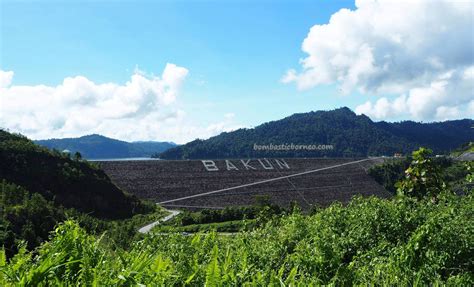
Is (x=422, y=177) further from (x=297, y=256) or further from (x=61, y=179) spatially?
(x=61, y=179)

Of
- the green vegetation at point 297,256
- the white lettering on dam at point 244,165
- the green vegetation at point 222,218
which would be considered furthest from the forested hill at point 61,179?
the green vegetation at point 297,256

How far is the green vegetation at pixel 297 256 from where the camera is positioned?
3.06 m

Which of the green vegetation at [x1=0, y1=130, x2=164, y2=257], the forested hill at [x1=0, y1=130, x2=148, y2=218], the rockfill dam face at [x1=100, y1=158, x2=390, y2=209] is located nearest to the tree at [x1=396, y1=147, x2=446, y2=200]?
the green vegetation at [x1=0, y1=130, x2=164, y2=257]

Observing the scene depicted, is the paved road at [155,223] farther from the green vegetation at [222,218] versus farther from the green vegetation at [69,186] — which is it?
the green vegetation at [222,218]

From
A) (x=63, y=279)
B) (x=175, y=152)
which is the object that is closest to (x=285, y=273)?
(x=63, y=279)

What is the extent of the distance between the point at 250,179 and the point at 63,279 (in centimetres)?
7936

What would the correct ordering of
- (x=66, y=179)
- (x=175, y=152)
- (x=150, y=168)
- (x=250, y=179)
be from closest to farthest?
1. (x=66, y=179)
2. (x=150, y=168)
3. (x=250, y=179)
4. (x=175, y=152)

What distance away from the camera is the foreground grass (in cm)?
305

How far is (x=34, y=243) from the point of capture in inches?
1154

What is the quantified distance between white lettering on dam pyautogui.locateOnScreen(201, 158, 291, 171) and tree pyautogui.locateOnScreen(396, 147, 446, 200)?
65808 mm

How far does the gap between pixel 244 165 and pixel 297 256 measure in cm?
8235

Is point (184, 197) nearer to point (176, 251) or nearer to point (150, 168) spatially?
point (150, 168)

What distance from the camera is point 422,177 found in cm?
1745

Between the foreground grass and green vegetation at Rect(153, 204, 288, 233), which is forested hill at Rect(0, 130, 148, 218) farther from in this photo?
the foreground grass
